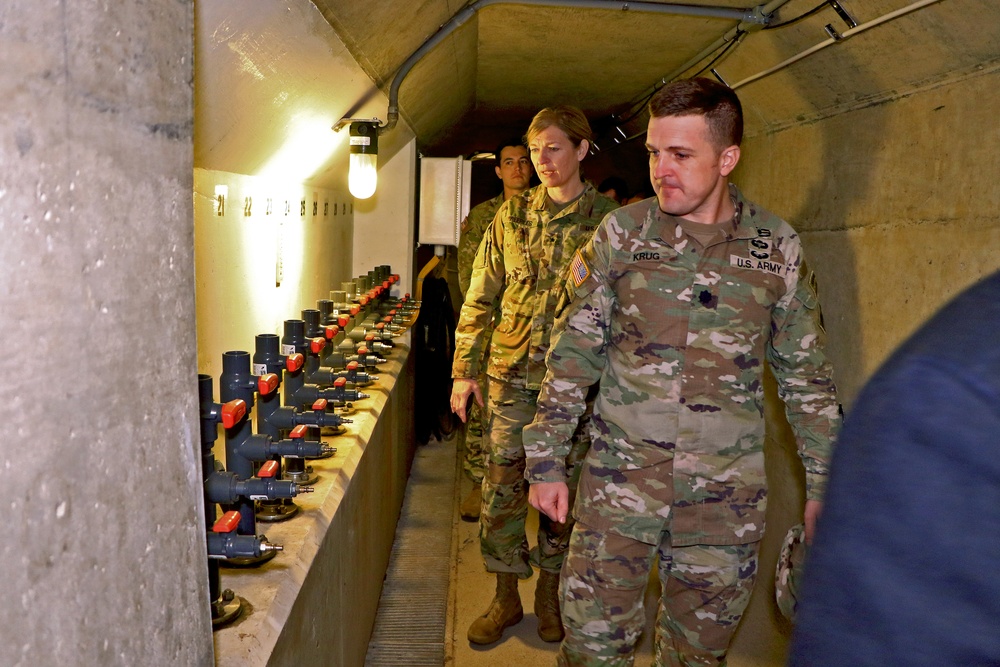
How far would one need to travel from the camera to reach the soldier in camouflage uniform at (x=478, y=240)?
4867 mm

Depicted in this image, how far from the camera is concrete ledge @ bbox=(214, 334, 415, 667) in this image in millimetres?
1673

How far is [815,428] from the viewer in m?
2.57

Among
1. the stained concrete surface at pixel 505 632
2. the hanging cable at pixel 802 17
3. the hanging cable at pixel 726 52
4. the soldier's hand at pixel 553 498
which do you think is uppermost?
the hanging cable at pixel 726 52

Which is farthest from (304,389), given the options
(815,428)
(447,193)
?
(447,193)

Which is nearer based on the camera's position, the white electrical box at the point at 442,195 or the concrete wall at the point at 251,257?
the concrete wall at the point at 251,257

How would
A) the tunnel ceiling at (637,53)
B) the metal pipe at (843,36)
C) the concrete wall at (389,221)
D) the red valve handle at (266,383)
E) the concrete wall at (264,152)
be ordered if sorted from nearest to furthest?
the concrete wall at (264,152) → the red valve handle at (266,383) → the metal pipe at (843,36) → the tunnel ceiling at (637,53) → the concrete wall at (389,221)

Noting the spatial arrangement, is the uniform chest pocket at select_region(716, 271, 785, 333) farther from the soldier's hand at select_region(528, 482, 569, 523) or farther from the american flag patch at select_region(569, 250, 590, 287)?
the soldier's hand at select_region(528, 482, 569, 523)

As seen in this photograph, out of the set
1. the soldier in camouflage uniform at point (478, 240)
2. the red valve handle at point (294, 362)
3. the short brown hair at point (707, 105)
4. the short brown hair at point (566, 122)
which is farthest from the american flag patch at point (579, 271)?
the soldier in camouflage uniform at point (478, 240)

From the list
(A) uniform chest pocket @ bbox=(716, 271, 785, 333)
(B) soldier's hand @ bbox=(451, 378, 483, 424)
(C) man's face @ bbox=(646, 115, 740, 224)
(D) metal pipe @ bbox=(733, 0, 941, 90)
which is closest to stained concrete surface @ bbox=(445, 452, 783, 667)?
(B) soldier's hand @ bbox=(451, 378, 483, 424)

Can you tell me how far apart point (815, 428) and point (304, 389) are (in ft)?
4.97

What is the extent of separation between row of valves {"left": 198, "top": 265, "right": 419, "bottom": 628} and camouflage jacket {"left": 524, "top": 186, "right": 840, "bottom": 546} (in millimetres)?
673

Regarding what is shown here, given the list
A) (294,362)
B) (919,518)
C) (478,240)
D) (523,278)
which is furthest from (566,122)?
(919,518)

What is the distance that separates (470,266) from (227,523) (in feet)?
13.9

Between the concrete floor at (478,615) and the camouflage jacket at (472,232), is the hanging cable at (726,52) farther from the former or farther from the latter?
the concrete floor at (478,615)
